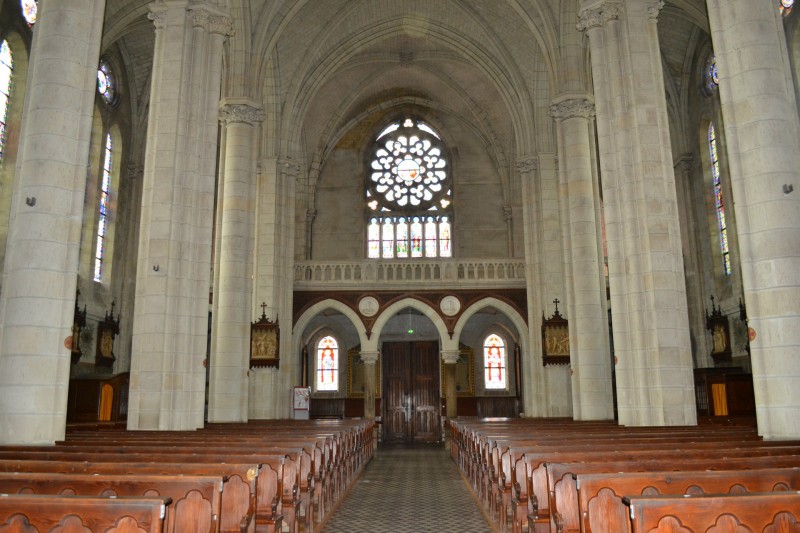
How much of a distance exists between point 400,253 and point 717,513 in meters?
27.8

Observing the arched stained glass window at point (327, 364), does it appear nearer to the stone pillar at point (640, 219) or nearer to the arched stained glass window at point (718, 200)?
the arched stained glass window at point (718, 200)

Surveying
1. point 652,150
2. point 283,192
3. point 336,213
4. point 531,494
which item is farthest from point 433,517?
point 336,213

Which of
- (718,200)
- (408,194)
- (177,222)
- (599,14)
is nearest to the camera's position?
(177,222)

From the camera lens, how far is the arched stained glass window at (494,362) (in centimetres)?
2912

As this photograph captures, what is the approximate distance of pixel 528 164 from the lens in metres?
23.7

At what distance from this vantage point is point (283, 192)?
78.1 feet

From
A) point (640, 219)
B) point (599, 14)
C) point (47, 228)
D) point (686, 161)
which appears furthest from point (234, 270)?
point (686, 161)

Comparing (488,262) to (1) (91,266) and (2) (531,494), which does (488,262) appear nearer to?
(1) (91,266)

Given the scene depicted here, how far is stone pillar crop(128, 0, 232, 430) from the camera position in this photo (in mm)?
12266

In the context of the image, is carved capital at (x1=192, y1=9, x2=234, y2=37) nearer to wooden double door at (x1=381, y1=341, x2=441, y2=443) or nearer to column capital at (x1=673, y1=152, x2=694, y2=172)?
column capital at (x1=673, y1=152, x2=694, y2=172)

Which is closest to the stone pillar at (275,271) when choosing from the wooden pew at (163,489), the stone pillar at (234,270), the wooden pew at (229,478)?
the stone pillar at (234,270)

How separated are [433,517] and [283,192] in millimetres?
16613

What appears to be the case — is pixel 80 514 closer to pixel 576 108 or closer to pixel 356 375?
pixel 576 108

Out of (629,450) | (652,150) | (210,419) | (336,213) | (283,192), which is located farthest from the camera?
(336,213)
